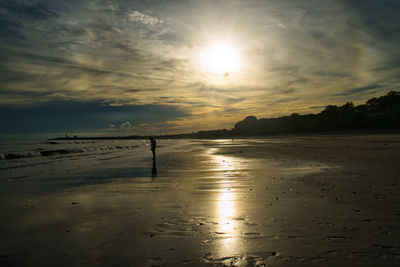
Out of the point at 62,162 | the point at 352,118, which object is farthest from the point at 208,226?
the point at 352,118

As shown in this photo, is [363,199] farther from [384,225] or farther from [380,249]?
[380,249]

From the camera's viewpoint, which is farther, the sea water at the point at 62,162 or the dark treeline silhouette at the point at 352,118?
the dark treeline silhouette at the point at 352,118

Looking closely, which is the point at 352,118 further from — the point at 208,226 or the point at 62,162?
the point at 208,226

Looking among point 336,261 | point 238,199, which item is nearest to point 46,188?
point 238,199

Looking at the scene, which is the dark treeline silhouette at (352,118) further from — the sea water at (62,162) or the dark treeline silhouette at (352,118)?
the sea water at (62,162)

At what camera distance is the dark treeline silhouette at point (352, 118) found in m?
75.5

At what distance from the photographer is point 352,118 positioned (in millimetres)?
83625

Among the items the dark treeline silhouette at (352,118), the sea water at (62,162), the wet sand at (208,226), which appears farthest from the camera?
the dark treeline silhouette at (352,118)

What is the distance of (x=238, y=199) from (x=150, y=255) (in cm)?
416

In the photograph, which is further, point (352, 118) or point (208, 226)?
point (352, 118)

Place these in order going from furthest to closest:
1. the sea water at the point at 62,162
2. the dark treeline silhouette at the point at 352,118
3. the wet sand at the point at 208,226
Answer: the dark treeline silhouette at the point at 352,118 < the sea water at the point at 62,162 < the wet sand at the point at 208,226

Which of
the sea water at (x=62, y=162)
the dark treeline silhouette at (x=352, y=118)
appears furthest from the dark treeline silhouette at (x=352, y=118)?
the sea water at (x=62, y=162)

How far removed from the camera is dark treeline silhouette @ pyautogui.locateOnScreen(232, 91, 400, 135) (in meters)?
75.5

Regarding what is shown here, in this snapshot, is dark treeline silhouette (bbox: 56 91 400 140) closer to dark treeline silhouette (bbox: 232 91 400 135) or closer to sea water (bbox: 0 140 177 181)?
dark treeline silhouette (bbox: 232 91 400 135)
